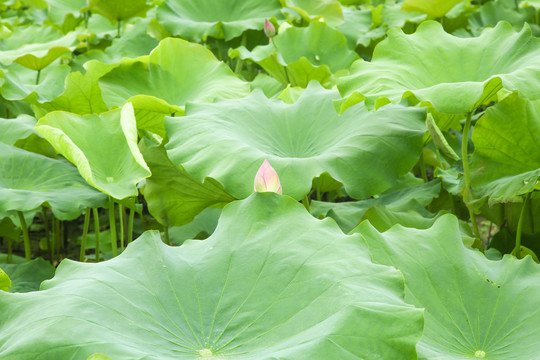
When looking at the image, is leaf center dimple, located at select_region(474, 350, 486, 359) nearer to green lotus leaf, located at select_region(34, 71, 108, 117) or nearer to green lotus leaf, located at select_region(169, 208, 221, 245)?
green lotus leaf, located at select_region(169, 208, 221, 245)

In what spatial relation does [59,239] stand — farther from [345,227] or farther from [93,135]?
[345,227]

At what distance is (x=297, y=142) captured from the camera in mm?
1786

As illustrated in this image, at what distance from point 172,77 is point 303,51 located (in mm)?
698

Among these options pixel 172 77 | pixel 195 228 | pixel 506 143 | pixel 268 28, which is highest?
pixel 506 143

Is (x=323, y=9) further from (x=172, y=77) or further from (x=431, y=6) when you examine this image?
(x=172, y=77)

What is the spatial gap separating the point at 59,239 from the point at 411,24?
192cm

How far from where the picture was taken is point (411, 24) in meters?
3.24

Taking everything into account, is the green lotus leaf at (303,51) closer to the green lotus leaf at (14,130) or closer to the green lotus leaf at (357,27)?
the green lotus leaf at (357,27)

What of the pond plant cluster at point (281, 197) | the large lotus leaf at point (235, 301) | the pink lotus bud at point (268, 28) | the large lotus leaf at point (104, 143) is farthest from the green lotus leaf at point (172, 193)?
the pink lotus bud at point (268, 28)

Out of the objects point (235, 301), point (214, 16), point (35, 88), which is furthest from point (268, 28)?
point (235, 301)

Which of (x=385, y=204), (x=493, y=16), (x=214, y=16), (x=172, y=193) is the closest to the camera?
(x=172, y=193)

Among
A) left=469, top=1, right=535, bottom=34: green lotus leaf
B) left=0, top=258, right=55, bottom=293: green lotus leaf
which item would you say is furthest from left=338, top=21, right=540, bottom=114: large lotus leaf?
left=469, top=1, right=535, bottom=34: green lotus leaf

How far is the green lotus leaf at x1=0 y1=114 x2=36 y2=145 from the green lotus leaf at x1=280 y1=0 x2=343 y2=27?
51.9 inches

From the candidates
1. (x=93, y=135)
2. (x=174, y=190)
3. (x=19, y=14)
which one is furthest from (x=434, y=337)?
(x=19, y=14)
